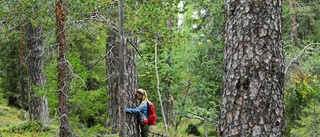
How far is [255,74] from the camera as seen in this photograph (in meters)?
2.77

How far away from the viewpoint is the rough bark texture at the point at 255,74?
2732mm

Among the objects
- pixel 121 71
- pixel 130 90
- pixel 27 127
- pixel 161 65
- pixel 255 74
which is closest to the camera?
pixel 255 74

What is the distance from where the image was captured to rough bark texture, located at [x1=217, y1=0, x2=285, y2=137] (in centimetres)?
273

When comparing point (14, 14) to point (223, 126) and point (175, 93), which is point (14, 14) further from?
point (175, 93)

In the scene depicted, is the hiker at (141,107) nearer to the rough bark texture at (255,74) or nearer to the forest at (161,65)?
the forest at (161,65)

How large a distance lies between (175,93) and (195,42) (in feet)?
11.3

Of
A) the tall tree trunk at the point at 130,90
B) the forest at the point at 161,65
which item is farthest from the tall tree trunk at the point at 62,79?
the tall tree trunk at the point at 130,90

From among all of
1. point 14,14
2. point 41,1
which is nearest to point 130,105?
point 41,1

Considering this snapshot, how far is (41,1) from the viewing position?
739cm

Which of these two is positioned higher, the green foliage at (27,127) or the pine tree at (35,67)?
the pine tree at (35,67)

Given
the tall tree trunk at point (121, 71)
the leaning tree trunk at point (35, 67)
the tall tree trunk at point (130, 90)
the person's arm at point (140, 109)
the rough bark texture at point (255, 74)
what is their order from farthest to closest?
the leaning tree trunk at point (35, 67)
the tall tree trunk at point (130, 90)
the person's arm at point (140, 109)
the tall tree trunk at point (121, 71)
the rough bark texture at point (255, 74)

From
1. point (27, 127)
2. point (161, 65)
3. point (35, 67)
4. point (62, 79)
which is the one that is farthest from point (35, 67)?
point (161, 65)

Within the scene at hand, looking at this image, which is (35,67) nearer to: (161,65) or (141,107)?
(161,65)

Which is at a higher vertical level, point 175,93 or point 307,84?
point 307,84
